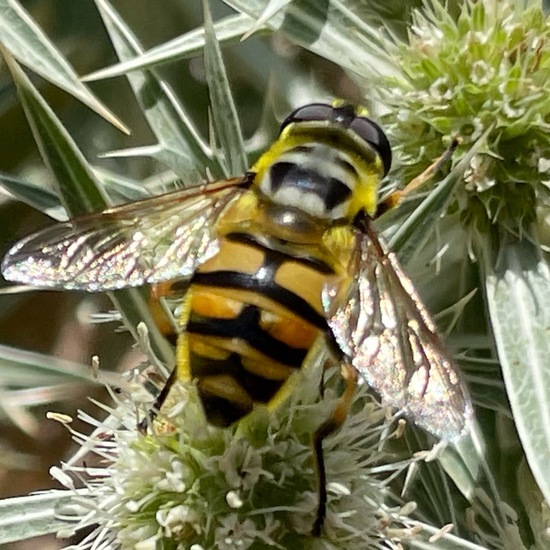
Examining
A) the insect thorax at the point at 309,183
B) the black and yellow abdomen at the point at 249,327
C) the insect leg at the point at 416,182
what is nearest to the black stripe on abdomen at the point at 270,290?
the black and yellow abdomen at the point at 249,327

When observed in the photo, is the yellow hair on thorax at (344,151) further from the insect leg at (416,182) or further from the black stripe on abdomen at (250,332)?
the black stripe on abdomen at (250,332)

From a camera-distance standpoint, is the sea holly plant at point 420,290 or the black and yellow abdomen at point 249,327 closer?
the black and yellow abdomen at point 249,327

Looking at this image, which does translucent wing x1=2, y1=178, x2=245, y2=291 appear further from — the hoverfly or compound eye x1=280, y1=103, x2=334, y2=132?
compound eye x1=280, y1=103, x2=334, y2=132

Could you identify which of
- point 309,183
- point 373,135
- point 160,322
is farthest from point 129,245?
point 373,135

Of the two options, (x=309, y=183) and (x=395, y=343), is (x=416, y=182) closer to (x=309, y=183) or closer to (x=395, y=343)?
(x=309, y=183)

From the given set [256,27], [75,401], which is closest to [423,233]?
[256,27]

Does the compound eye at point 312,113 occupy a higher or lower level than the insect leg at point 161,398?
higher

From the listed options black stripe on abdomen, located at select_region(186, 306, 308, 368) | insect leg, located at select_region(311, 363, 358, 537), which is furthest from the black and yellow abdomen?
insect leg, located at select_region(311, 363, 358, 537)
